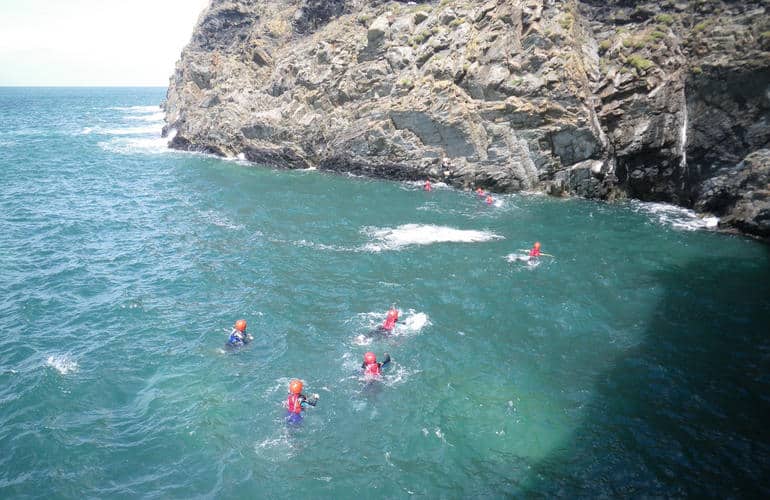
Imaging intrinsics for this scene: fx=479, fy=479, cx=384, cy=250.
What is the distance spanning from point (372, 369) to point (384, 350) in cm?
257

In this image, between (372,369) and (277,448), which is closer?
(277,448)

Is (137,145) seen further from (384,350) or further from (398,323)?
(384,350)

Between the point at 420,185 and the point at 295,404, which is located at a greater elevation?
the point at 420,185

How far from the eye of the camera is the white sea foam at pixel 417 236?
36.5 meters

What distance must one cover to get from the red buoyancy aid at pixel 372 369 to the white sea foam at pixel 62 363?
13.4 m

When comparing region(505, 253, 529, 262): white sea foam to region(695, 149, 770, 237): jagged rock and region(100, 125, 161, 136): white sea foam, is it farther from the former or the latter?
region(100, 125, 161, 136): white sea foam

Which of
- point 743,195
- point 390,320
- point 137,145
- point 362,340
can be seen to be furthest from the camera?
point 137,145

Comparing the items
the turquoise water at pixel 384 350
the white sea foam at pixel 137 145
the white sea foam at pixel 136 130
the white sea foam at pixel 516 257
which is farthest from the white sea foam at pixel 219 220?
the white sea foam at pixel 136 130

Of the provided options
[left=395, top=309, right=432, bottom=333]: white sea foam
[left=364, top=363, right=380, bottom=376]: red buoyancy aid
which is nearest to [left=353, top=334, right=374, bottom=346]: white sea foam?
[left=395, top=309, right=432, bottom=333]: white sea foam

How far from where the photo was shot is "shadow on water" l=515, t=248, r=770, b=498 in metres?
16.2

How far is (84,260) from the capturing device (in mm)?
33625

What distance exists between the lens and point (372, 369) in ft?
68.3

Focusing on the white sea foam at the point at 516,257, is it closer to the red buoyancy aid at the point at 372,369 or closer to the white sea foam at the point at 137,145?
the red buoyancy aid at the point at 372,369

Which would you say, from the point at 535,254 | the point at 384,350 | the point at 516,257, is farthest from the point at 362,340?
the point at 535,254
